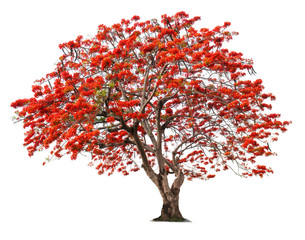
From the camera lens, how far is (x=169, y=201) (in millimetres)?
→ 8828

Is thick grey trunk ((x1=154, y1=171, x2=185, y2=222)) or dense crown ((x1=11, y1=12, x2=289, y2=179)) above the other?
dense crown ((x1=11, y1=12, x2=289, y2=179))

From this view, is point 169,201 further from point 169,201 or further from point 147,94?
point 147,94

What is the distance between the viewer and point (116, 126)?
25.5 feet

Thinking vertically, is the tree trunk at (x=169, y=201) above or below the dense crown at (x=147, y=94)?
below

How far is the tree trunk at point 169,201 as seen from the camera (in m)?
8.73

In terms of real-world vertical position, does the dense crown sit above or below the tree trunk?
above

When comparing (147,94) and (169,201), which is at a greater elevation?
(147,94)

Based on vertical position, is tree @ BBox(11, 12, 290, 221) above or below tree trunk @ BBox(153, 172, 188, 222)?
above

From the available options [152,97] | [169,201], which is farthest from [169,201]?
[152,97]

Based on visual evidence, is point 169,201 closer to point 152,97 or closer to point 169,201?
point 169,201

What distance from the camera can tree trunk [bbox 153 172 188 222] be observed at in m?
8.73

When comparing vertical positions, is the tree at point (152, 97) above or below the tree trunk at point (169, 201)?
above

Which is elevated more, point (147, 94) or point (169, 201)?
point (147, 94)

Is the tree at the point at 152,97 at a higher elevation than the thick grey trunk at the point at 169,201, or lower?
higher
